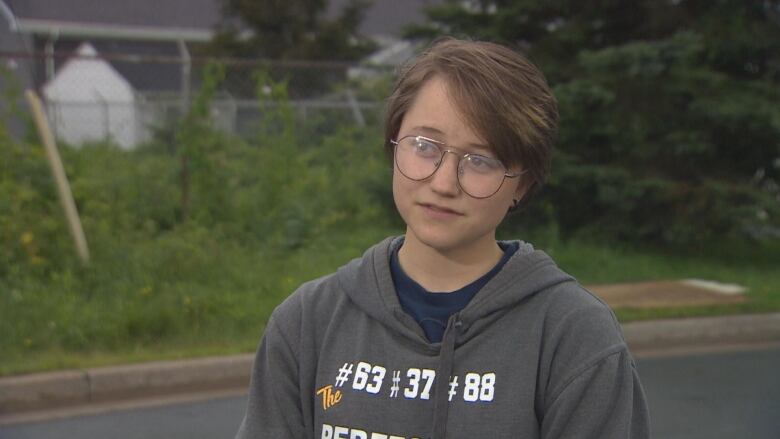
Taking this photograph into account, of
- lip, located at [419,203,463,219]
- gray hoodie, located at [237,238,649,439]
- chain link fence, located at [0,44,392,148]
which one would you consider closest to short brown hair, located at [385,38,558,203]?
lip, located at [419,203,463,219]

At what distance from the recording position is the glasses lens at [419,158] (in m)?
1.73

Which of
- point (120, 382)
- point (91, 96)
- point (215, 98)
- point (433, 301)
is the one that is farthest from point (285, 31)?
point (433, 301)

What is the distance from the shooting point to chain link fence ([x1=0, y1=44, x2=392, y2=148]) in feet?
35.4

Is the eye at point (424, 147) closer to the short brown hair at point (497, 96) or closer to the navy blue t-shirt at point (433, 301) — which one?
the short brown hair at point (497, 96)

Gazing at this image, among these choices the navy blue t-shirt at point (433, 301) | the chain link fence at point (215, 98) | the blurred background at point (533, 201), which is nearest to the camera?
the navy blue t-shirt at point (433, 301)

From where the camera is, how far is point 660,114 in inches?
404

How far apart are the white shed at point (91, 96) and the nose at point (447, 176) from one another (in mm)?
11951

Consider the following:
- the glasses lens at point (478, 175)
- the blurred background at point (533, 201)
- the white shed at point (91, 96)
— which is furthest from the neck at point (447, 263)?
the white shed at point (91, 96)

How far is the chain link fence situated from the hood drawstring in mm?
8289

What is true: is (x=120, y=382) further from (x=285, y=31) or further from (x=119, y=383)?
(x=285, y=31)

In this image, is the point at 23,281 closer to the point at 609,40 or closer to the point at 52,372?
the point at 52,372

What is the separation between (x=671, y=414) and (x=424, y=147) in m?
4.66

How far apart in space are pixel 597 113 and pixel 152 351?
5277 millimetres

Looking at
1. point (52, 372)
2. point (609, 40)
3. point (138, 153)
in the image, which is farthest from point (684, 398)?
point (138, 153)
